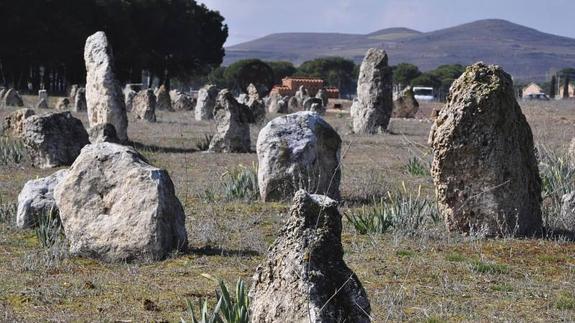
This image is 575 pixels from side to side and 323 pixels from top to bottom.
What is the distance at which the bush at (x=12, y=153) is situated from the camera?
16688 millimetres

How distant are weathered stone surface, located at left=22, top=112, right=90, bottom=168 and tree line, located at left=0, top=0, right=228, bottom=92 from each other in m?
27.2

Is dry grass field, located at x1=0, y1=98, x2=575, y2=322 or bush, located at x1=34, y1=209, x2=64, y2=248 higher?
bush, located at x1=34, y1=209, x2=64, y2=248

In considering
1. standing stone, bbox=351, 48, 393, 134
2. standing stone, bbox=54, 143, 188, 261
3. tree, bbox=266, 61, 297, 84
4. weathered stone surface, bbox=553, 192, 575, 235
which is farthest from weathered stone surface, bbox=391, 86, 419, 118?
tree, bbox=266, 61, 297, 84

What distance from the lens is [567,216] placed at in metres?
10.5

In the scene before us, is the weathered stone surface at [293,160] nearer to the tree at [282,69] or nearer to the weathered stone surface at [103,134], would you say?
the weathered stone surface at [103,134]

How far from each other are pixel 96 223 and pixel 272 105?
3579 centimetres

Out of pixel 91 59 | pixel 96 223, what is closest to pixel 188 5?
pixel 91 59

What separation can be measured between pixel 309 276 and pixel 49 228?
15.2ft

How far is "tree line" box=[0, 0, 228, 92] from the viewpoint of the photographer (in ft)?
181

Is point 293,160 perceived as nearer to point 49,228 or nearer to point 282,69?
point 49,228

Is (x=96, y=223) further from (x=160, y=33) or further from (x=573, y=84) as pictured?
(x=573, y=84)

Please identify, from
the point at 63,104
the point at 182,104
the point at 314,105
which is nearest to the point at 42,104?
the point at 63,104

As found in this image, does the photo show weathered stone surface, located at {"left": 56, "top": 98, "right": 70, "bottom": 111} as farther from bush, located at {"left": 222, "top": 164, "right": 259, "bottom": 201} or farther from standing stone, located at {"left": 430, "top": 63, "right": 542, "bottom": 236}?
standing stone, located at {"left": 430, "top": 63, "right": 542, "bottom": 236}

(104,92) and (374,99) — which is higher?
(104,92)
